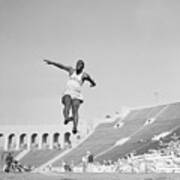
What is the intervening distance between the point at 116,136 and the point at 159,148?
19101 mm

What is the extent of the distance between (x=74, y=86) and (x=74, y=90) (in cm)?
10

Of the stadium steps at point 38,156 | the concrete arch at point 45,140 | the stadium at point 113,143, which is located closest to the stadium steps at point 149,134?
the stadium at point 113,143

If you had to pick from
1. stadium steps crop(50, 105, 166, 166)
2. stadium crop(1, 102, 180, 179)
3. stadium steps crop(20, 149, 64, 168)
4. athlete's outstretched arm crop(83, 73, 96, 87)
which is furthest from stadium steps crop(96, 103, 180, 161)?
athlete's outstretched arm crop(83, 73, 96, 87)

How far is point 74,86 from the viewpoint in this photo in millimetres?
9281

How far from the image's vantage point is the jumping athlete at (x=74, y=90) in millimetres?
9211

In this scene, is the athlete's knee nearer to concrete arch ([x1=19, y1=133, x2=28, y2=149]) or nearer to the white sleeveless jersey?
the white sleeveless jersey

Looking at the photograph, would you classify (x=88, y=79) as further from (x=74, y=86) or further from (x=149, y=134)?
(x=149, y=134)

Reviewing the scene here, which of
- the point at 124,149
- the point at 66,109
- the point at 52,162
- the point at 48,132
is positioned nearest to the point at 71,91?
the point at 66,109

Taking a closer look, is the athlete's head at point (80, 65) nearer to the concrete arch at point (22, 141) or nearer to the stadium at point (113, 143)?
the stadium at point (113, 143)

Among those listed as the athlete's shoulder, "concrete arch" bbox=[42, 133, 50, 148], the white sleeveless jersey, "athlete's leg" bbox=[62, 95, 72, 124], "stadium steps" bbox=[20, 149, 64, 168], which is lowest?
"athlete's leg" bbox=[62, 95, 72, 124]

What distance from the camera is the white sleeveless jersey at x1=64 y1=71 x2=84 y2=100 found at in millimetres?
9273

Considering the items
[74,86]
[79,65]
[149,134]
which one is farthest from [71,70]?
[149,134]

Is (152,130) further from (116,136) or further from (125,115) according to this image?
(125,115)

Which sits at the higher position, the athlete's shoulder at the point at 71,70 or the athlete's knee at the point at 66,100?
the athlete's shoulder at the point at 71,70
